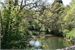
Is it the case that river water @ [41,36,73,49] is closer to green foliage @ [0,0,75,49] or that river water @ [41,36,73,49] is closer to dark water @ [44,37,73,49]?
Result: dark water @ [44,37,73,49]

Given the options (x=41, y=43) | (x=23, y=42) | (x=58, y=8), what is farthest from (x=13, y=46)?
(x=58, y=8)

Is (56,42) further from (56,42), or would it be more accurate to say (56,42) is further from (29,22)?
(29,22)

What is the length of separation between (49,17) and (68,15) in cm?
87

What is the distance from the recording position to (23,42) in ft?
11.8

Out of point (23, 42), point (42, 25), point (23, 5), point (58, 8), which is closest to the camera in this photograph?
point (23, 42)

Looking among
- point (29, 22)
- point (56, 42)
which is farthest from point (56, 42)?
point (29, 22)

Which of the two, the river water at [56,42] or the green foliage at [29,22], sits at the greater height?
the green foliage at [29,22]

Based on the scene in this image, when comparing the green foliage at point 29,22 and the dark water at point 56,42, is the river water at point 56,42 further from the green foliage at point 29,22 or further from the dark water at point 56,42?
the green foliage at point 29,22

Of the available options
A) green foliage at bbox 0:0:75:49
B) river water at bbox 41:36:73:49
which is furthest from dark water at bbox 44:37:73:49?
green foliage at bbox 0:0:75:49

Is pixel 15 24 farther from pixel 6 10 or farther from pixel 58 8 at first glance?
pixel 58 8

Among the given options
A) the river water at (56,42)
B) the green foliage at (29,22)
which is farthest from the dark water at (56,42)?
the green foliage at (29,22)

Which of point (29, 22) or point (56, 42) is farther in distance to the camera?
point (56, 42)

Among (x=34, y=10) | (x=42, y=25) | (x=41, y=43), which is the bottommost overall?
(x=41, y=43)

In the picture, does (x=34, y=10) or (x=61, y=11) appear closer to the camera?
(x=34, y=10)
